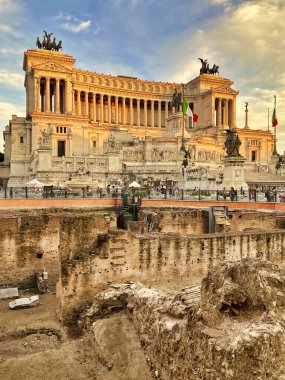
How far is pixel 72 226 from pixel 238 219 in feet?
36.0

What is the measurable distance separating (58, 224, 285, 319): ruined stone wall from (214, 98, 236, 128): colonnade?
8279 cm

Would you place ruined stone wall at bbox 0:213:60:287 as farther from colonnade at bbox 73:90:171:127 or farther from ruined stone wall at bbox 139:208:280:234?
colonnade at bbox 73:90:171:127

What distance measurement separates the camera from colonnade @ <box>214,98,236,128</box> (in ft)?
306

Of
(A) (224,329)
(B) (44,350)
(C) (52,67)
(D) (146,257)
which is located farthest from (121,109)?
(A) (224,329)

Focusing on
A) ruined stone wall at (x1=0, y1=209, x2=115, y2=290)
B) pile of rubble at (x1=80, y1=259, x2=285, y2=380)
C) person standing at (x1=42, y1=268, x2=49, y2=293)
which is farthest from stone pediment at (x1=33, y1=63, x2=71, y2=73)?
pile of rubble at (x1=80, y1=259, x2=285, y2=380)

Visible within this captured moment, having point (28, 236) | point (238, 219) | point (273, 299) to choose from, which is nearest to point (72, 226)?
point (28, 236)

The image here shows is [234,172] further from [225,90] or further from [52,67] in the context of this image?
[225,90]

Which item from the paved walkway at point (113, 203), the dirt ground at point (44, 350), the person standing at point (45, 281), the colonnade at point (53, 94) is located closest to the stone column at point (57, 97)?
the colonnade at point (53, 94)

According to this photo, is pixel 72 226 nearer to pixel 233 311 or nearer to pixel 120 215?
pixel 233 311

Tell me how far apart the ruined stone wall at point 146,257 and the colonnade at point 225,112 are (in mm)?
82793

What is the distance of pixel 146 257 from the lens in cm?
1236

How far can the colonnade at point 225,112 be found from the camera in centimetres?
9319

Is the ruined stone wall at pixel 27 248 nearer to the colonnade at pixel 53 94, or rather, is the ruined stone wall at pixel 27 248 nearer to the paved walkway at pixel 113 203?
the paved walkway at pixel 113 203

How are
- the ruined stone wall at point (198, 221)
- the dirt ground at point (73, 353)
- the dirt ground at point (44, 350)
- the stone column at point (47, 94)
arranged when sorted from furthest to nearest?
1. the stone column at point (47, 94)
2. the ruined stone wall at point (198, 221)
3. the dirt ground at point (44, 350)
4. the dirt ground at point (73, 353)
